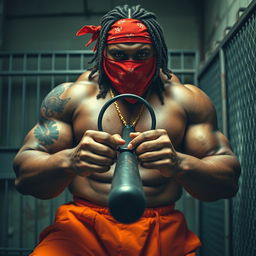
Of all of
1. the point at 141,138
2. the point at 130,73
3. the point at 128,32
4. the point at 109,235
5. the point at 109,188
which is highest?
the point at 128,32

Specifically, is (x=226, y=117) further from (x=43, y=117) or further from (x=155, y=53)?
(x=43, y=117)

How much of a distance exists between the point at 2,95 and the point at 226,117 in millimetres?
1692

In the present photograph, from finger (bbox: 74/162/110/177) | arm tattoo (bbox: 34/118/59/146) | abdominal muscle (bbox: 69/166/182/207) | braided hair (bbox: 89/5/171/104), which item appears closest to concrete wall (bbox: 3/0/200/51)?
braided hair (bbox: 89/5/171/104)

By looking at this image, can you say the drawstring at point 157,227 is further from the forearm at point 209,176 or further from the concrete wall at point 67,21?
the concrete wall at point 67,21

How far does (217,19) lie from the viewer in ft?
7.00

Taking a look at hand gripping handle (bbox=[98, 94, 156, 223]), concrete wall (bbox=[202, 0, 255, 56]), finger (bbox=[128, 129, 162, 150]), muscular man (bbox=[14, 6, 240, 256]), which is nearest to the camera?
hand gripping handle (bbox=[98, 94, 156, 223])

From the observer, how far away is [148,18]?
1.21m

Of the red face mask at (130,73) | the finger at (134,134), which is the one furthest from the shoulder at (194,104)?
the finger at (134,134)

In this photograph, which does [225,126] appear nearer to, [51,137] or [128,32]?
[128,32]

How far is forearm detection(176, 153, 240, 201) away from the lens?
36.7 inches

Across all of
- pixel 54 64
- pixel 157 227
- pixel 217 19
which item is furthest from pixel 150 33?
pixel 54 64

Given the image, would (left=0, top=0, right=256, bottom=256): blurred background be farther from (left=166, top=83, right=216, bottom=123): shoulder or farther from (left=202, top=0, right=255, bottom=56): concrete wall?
(left=166, top=83, right=216, bottom=123): shoulder

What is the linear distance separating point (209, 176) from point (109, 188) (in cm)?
34

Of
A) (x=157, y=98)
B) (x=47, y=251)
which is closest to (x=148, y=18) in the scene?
(x=157, y=98)
